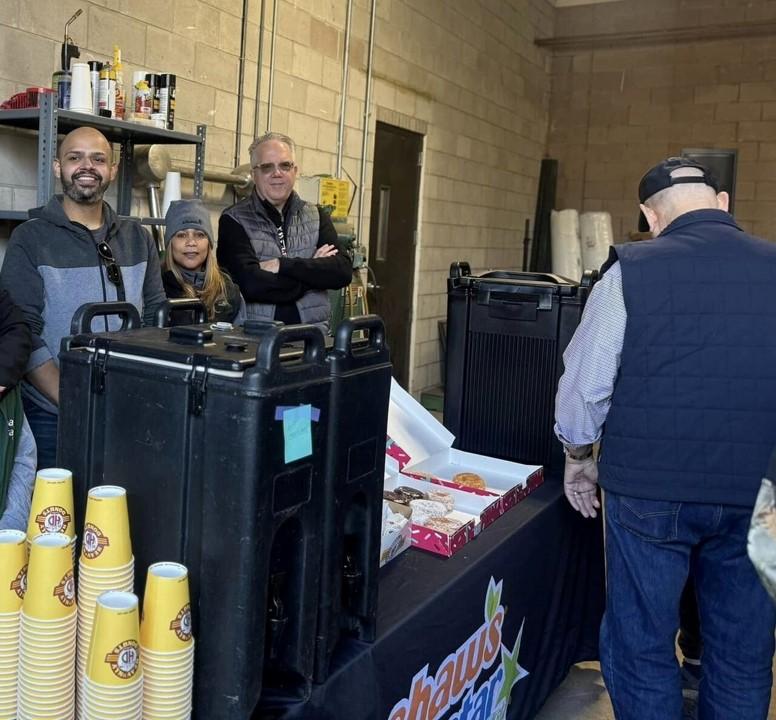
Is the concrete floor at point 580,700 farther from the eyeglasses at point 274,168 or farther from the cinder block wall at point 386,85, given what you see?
the cinder block wall at point 386,85

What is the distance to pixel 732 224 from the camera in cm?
173

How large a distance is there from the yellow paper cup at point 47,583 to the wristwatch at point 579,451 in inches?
48.4

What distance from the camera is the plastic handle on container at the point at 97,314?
1.24 meters

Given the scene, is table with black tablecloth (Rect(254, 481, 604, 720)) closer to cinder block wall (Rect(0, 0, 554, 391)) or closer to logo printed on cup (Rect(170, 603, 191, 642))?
logo printed on cup (Rect(170, 603, 191, 642))

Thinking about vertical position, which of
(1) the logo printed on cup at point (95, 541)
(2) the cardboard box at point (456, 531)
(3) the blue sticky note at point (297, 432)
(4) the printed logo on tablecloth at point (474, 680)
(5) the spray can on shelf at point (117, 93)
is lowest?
(4) the printed logo on tablecloth at point (474, 680)

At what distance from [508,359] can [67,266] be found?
122cm

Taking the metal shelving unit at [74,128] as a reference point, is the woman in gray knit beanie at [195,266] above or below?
below

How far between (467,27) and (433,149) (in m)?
1.12

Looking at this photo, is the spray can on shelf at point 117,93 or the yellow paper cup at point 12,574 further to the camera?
the spray can on shelf at point 117,93

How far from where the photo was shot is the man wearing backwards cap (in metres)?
1.64

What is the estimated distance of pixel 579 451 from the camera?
6.24ft

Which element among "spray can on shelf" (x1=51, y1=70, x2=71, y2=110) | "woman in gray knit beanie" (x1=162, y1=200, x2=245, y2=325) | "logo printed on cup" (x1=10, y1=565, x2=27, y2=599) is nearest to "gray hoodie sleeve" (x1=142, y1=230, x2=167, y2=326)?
"woman in gray knit beanie" (x1=162, y1=200, x2=245, y2=325)

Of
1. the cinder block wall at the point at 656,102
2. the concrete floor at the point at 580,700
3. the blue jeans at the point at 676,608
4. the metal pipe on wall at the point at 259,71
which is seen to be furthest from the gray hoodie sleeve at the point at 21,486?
the cinder block wall at the point at 656,102

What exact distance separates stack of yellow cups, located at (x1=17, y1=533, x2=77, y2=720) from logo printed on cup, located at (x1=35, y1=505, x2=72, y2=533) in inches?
3.8
